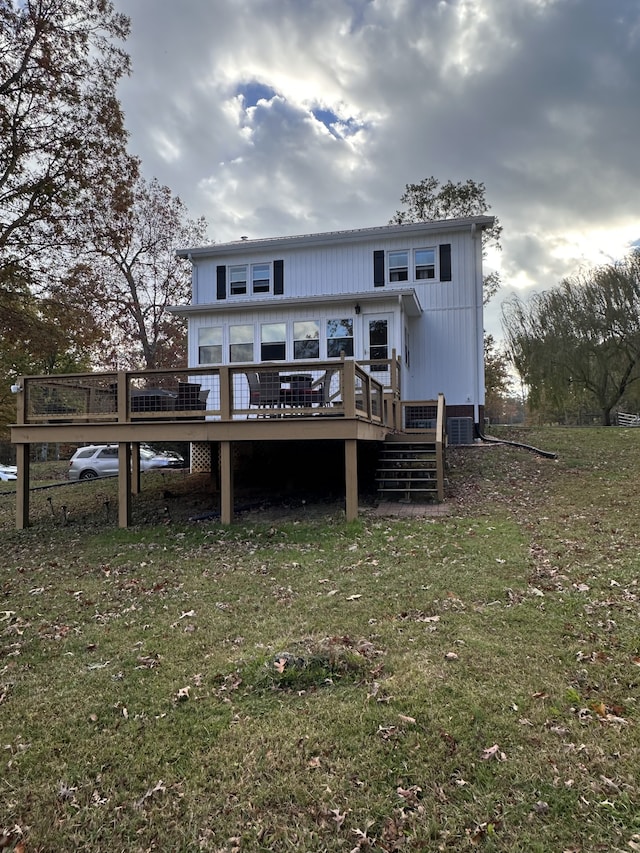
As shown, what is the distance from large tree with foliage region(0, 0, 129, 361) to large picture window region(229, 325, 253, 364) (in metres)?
5.19

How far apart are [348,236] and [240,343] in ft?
14.6

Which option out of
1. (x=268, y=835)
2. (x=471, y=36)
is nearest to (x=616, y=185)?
(x=471, y=36)

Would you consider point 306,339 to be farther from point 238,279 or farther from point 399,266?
point 238,279

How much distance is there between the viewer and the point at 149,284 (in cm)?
2503

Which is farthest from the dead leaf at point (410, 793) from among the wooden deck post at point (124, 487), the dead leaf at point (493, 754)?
the wooden deck post at point (124, 487)

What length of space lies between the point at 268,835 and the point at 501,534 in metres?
5.19

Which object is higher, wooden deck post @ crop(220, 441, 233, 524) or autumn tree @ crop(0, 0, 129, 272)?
autumn tree @ crop(0, 0, 129, 272)

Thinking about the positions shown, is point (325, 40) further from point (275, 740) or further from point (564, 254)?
point (564, 254)

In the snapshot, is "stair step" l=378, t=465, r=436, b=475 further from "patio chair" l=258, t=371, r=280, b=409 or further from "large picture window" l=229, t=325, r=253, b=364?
"large picture window" l=229, t=325, r=253, b=364

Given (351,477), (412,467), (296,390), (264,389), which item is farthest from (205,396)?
(412,467)

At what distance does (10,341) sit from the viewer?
47.2ft

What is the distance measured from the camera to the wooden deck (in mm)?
7879

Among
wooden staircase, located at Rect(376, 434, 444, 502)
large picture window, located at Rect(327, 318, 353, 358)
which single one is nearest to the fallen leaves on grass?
wooden staircase, located at Rect(376, 434, 444, 502)

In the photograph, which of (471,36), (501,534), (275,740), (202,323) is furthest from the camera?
(202,323)
